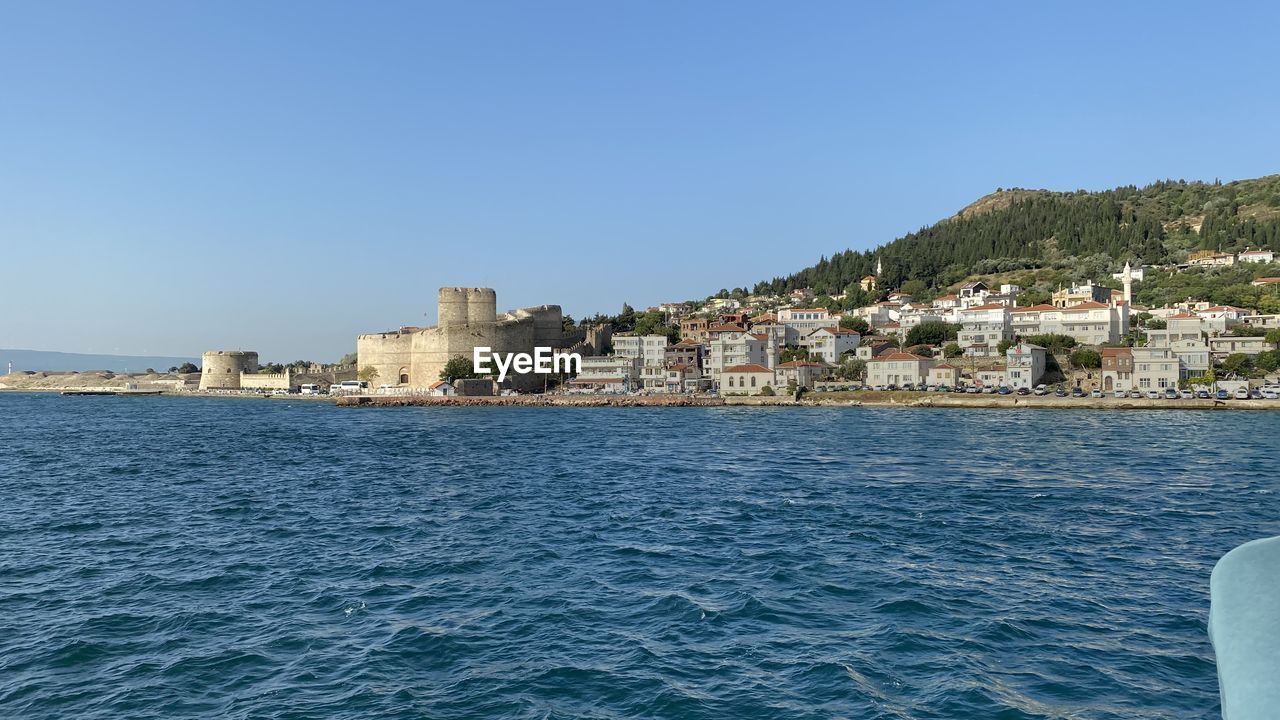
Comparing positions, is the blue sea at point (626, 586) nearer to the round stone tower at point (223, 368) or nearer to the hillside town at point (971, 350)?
the hillside town at point (971, 350)

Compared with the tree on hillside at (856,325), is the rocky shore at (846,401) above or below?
below

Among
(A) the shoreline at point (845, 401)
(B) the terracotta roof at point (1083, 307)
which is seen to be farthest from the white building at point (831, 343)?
→ (B) the terracotta roof at point (1083, 307)

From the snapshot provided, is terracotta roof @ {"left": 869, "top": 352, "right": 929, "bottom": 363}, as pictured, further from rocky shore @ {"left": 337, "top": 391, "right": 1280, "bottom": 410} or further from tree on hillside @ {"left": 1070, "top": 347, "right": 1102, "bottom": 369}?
tree on hillside @ {"left": 1070, "top": 347, "right": 1102, "bottom": 369}

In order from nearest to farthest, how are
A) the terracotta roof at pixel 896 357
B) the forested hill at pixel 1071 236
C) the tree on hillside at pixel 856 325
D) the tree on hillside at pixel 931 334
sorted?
the terracotta roof at pixel 896 357, the tree on hillside at pixel 931 334, the tree on hillside at pixel 856 325, the forested hill at pixel 1071 236

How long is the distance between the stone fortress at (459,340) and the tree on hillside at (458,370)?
95cm

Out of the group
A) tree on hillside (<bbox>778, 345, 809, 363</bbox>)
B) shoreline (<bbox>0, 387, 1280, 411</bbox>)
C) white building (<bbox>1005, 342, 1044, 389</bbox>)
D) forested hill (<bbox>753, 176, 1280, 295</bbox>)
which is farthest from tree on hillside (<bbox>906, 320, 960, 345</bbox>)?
forested hill (<bbox>753, 176, 1280, 295</bbox>)

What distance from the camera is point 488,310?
223 ft

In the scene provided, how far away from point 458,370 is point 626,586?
Answer: 53.1 m

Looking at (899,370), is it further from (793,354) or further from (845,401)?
(793,354)

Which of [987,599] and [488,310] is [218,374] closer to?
[488,310]

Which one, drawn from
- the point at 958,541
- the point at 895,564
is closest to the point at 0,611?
the point at 895,564

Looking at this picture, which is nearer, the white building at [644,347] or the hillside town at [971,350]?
the hillside town at [971,350]

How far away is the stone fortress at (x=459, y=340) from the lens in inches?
2525

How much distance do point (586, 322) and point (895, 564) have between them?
7750 cm
